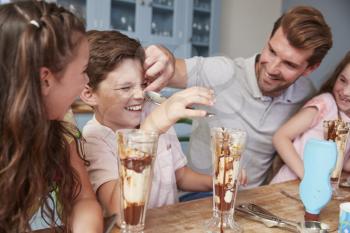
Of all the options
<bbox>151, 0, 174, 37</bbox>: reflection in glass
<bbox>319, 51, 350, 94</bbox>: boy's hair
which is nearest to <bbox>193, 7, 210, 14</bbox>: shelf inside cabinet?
<bbox>151, 0, 174, 37</bbox>: reflection in glass

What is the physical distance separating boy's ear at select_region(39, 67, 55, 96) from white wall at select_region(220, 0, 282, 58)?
356 centimetres

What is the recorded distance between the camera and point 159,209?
97 centimetres

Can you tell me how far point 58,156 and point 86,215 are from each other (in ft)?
0.53

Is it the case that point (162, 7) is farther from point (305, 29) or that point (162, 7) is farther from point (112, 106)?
point (112, 106)

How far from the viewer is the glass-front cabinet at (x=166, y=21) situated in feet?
10.9

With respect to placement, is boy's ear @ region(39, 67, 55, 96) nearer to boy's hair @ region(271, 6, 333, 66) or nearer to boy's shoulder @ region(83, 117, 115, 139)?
boy's shoulder @ region(83, 117, 115, 139)

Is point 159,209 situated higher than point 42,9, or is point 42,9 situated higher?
point 42,9

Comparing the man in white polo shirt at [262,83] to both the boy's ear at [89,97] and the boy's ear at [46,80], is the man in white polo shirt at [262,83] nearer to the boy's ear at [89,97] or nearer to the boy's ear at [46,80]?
the boy's ear at [89,97]

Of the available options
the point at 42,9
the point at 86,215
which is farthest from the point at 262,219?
the point at 42,9

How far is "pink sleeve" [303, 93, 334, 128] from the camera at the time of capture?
1.58m

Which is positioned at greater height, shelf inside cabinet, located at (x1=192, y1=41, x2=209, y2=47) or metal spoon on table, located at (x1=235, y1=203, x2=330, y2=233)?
shelf inside cabinet, located at (x1=192, y1=41, x2=209, y2=47)

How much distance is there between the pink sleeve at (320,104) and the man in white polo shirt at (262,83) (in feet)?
0.34

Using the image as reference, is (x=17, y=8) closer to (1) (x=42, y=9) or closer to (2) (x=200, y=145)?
(1) (x=42, y=9)

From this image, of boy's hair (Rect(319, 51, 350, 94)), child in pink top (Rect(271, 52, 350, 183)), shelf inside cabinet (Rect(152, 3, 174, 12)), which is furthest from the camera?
shelf inside cabinet (Rect(152, 3, 174, 12))
